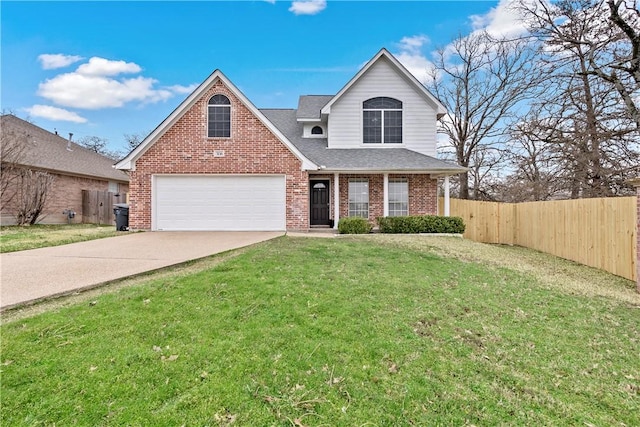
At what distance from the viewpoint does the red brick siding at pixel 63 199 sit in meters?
17.3

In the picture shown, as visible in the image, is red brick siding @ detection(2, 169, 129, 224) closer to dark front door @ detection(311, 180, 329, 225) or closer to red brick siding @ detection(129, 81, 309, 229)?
red brick siding @ detection(129, 81, 309, 229)

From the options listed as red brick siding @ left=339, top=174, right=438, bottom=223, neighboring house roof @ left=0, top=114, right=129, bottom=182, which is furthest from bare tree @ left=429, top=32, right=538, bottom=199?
neighboring house roof @ left=0, top=114, right=129, bottom=182

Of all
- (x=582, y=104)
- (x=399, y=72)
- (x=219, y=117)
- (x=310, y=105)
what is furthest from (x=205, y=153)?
(x=582, y=104)

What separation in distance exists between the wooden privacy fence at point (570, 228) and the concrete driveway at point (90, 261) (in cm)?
932

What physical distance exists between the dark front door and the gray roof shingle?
4013mm

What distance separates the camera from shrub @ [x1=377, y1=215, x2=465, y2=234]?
13.0 meters

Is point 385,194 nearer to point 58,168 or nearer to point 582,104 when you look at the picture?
point 582,104

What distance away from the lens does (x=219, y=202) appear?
13008 mm

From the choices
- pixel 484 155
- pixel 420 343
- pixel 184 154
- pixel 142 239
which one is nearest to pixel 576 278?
pixel 420 343

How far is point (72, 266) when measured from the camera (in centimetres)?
651

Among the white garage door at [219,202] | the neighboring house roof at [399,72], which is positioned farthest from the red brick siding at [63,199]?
the neighboring house roof at [399,72]

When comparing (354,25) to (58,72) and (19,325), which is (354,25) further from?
(58,72)

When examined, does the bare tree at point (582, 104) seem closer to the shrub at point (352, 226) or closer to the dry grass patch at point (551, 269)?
the dry grass patch at point (551, 269)

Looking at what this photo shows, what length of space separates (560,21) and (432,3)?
515 centimetres
